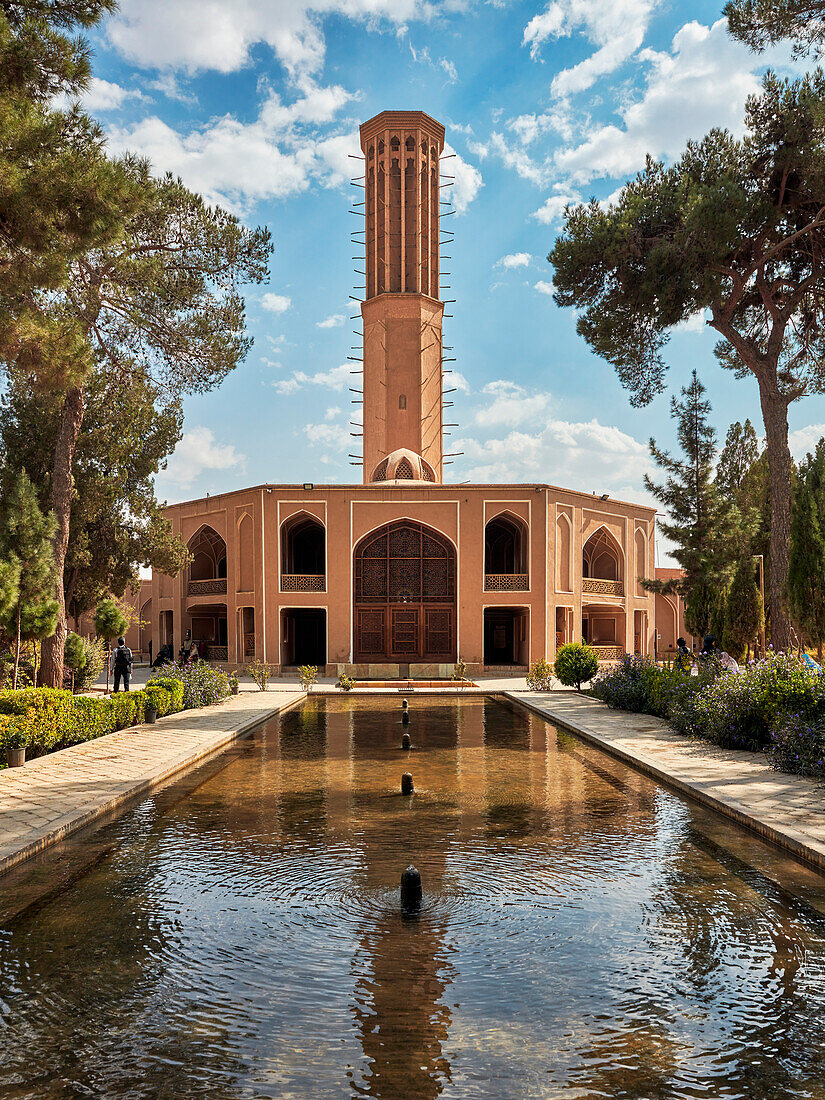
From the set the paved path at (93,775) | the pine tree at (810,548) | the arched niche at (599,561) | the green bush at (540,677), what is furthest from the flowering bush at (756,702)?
the arched niche at (599,561)

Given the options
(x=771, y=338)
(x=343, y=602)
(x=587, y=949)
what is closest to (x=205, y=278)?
(x=771, y=338)

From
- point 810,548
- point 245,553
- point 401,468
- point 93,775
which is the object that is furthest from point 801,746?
point 401,468

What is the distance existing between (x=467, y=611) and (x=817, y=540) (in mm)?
15902

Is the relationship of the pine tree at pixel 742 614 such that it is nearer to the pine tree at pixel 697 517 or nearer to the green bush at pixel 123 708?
the pine tree at pixel 697 517

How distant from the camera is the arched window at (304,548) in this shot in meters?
29.5

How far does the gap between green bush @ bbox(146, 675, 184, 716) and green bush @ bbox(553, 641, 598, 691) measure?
9.04 m

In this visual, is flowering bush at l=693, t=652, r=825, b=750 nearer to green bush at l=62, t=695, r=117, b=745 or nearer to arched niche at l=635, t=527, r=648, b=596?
green bush at l=62, t=695, r=117, b=745

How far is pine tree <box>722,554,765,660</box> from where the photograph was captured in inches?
765

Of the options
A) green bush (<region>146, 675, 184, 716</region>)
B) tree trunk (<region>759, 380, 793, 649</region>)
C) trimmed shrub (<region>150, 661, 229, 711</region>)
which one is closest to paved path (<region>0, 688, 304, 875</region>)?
green bush (<region>146, 675, 184, 716</region>)

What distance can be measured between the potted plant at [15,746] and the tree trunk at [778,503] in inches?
481

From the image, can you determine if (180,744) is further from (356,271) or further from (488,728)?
(356,271)

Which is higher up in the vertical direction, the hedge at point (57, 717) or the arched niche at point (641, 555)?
the arched niche at point (641, 555)

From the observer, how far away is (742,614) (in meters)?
19.5

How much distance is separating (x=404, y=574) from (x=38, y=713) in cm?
1781
